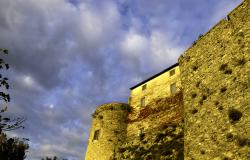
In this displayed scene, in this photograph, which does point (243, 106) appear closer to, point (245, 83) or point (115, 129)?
point (245, 83)

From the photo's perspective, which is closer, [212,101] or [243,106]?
[243,106]

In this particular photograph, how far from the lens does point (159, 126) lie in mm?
26312

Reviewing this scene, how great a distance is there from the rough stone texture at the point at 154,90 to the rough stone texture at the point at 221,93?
29.0 feet

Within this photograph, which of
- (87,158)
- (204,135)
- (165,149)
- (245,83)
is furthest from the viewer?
(87,158)

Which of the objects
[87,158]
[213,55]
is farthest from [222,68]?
[87,158]

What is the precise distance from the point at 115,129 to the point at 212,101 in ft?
51.2

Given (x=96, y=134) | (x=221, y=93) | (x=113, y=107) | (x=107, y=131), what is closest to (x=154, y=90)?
(x=113, y=107)

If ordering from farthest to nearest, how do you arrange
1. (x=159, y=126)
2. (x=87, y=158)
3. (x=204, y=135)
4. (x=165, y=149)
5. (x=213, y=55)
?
(x=87, y=158) → (x=159, y=126) → (x=165, y=149) → (x=213, y=55) → (x=204, y=135)

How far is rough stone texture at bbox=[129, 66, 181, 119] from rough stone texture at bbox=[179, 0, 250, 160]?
Answer: 884 cm

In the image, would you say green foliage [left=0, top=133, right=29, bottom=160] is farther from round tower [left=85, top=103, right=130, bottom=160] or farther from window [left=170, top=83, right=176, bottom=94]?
window [left=170, top=83, right=176, bottom=94]

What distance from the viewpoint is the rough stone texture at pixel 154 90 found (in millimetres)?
28567

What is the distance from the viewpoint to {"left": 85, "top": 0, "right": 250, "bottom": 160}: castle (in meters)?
14.3

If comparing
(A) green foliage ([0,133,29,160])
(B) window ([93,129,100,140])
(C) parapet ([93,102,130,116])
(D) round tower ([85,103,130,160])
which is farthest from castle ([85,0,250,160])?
(A) green foliage ([0,133,29,160])

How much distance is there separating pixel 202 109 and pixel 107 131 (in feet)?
49.5
